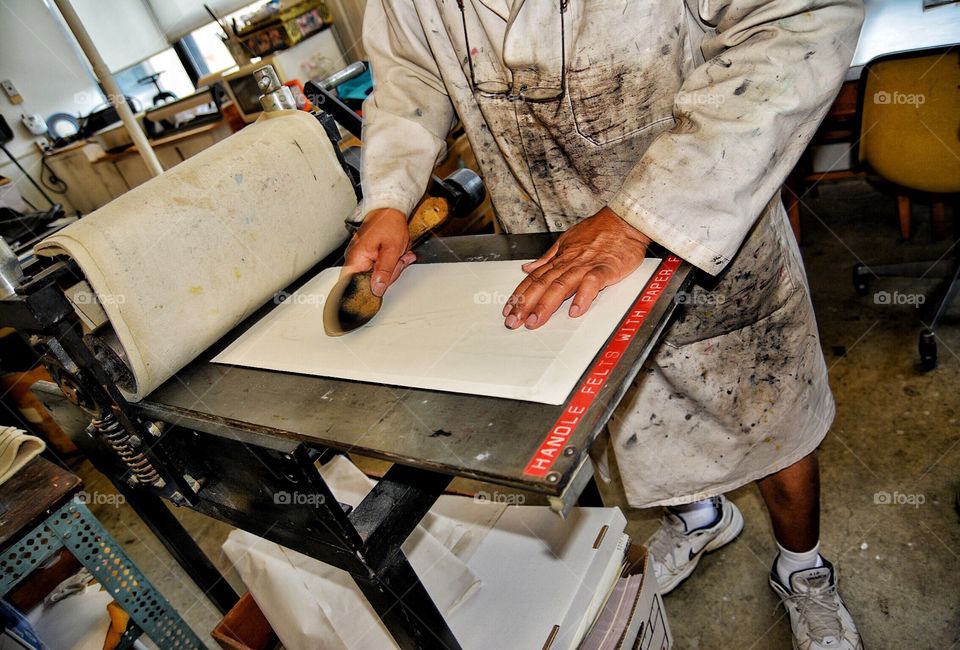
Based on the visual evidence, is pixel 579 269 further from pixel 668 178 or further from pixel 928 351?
pixel 928 351

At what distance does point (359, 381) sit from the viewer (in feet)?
2.54

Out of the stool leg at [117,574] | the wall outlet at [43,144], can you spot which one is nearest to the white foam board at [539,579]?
the stool leg at [117,574]

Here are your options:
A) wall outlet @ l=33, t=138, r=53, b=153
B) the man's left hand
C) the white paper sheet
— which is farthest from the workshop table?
wall outlet @ l=33, t=138, r=53, b=153

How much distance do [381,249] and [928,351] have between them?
178 cm

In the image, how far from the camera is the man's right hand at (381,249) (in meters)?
0.97

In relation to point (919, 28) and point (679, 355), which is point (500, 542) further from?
point (919, 28)

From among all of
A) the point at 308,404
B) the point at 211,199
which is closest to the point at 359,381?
the point at 308,404

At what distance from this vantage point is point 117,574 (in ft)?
3.96

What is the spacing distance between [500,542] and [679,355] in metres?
0.54

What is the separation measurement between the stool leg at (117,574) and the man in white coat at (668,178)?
759mm

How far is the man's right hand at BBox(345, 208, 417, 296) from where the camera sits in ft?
3.19

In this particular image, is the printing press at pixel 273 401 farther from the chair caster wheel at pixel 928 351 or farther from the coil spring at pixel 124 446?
the chair caster wheel at pixel 928 351

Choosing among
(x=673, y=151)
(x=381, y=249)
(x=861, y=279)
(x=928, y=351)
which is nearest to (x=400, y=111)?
(x=381, y=249)

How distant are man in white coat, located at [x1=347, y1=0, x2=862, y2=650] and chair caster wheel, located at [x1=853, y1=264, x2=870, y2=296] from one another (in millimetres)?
1301
